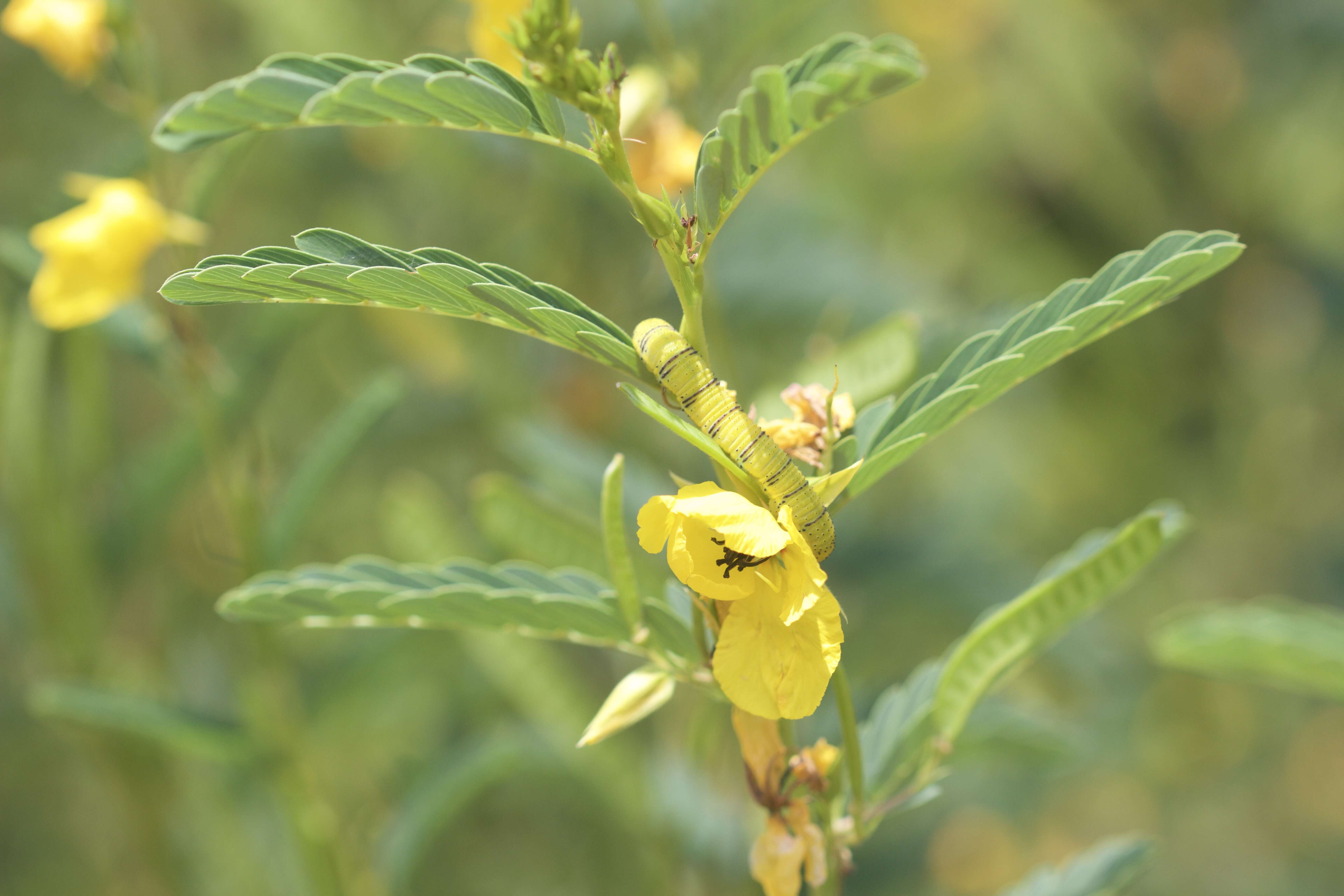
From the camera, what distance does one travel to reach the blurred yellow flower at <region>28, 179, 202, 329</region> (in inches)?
31.0

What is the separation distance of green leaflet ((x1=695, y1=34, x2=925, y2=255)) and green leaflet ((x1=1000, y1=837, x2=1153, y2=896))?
401 millimetres

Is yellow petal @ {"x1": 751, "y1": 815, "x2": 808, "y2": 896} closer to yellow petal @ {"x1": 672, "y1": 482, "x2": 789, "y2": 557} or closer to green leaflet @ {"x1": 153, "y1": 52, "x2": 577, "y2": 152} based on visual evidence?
yellow petal @ {"x1": 672, "y1": 482, "x2": 789, "y2": 557}

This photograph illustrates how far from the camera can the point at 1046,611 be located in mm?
509

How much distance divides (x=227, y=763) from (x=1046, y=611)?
680 millimetres

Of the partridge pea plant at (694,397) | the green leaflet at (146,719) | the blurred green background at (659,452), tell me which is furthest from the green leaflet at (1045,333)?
the green leaflet at (146,719)

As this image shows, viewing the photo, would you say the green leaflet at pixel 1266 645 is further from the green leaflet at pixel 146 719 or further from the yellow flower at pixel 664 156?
the green leaflet at pixel 146 719

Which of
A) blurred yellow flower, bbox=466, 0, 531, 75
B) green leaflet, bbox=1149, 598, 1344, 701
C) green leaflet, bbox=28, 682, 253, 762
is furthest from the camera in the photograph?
blurred yellow flower, bbox=466, 0, 531, 75

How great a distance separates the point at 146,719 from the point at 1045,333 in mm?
669

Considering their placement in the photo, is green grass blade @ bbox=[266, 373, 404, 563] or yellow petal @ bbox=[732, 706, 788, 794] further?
green grass blade @ bbox=[266, 373, 404, 563]

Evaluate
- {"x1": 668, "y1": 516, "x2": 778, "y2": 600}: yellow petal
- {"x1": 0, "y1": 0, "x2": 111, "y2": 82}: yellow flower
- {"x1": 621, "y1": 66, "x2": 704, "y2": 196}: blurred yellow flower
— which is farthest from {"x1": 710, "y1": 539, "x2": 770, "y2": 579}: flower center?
{"x1": 0, "y1": 0, "x2": 111, "y2": 82}: yellow flower

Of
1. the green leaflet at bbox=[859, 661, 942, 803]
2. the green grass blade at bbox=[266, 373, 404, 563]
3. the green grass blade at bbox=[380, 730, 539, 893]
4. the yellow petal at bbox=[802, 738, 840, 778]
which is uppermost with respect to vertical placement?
the green grass blade at bbox=[266, 373, 404, 563]

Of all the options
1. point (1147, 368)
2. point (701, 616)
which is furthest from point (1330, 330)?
point (701, 616)

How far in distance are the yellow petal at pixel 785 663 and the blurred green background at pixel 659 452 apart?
243 millimetres

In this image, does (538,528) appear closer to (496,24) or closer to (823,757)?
(823,757)
